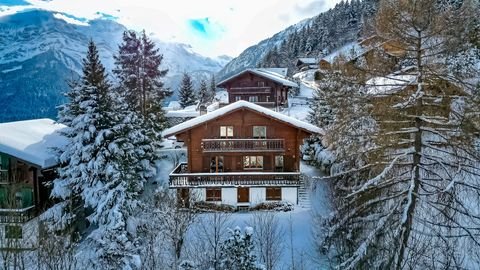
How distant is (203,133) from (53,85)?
15981 cm

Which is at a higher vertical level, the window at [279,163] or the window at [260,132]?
the window at [260,132]

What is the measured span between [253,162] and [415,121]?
18842 mm

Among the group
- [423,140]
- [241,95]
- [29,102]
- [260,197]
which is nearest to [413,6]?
[423,140]

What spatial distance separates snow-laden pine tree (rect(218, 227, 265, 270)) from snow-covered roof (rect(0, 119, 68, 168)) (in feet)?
55.7

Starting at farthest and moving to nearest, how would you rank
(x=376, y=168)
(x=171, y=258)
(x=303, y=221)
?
(x=303, y=221) < (x=171, y=258) < (x=376, y=168)

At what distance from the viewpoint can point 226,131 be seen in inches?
1179

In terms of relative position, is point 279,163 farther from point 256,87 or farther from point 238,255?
point 256,87

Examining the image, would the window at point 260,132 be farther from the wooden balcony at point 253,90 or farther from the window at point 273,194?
the wooden balcony at point 253,90

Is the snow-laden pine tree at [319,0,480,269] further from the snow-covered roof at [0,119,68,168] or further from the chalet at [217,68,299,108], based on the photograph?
the chalet at [217,68,299,108]

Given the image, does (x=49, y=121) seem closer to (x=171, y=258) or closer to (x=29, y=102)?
(x=171, y=258)

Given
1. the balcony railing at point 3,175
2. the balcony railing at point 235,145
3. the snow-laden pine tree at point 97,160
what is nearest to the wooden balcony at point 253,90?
the balcony railing at point 235,145

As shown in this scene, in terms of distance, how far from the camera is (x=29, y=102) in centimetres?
14825

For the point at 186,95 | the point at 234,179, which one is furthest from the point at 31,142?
the point at 186,95

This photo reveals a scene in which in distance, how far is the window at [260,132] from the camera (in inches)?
1175
